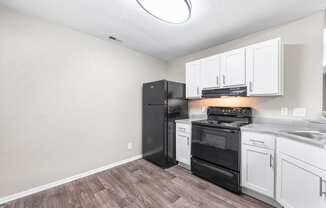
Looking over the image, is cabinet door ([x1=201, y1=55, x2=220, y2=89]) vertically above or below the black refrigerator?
above

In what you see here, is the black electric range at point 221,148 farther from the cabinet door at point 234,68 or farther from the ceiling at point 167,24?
the ceiling at point 167,24

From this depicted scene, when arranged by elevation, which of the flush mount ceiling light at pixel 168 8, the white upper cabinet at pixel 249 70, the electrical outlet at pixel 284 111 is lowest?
the electrical outlet at pixel 284 111

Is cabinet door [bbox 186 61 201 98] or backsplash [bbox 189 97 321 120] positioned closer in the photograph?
backsplash [bbox 189 97 321 120]

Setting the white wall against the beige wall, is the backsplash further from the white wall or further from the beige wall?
the white wall

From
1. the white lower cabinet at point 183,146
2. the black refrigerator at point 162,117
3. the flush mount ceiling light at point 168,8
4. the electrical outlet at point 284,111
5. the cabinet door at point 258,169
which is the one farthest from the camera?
the black refrigerator at point 162,117

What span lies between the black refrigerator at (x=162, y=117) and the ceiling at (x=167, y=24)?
0.92m

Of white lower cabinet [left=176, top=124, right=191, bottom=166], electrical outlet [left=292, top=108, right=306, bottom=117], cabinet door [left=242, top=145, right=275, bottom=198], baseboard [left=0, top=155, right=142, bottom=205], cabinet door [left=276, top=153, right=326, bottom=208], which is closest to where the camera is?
cabinet door [left=276, top=153, right=326, bottom=208]

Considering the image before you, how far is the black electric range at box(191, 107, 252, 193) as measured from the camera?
189 cm

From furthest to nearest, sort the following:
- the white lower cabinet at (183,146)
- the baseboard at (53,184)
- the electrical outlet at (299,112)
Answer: the white lower cabinet at (183,146) → the electrical outlet at (299,112) → the baseboard at (53,184)

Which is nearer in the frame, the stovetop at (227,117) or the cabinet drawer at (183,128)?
the stovetop at (227,117)

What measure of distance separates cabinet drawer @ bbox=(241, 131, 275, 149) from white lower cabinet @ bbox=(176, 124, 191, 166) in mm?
933

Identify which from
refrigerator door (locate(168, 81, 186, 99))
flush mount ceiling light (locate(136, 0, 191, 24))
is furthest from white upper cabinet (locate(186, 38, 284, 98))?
flush mount ceiling light (locate(136, 0, 191, 24))

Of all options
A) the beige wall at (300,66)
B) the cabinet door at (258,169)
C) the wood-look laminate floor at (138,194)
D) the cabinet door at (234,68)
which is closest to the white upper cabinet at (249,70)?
the cabinet door at (234,68)

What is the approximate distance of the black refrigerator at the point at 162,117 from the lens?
2.65 m
